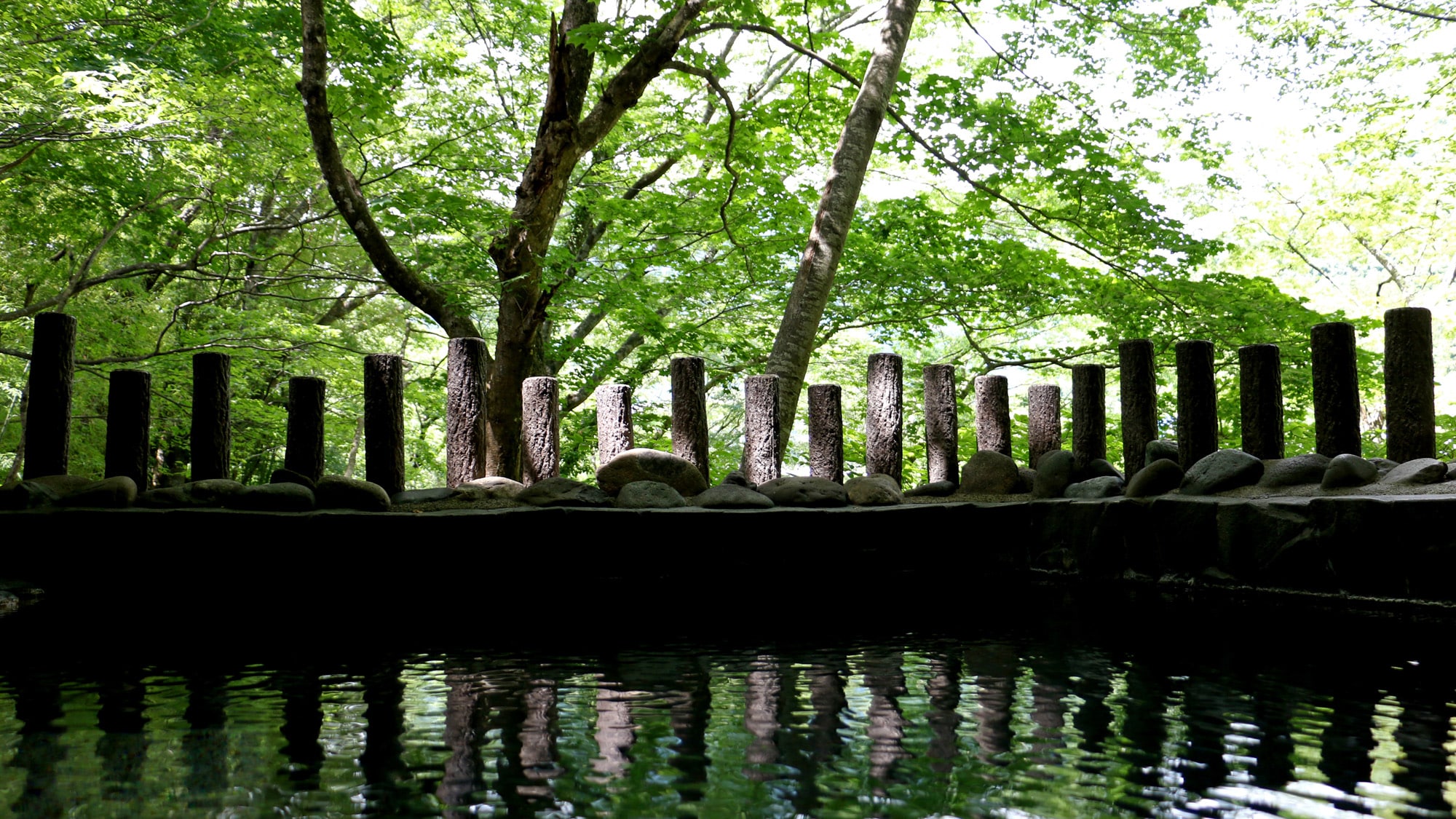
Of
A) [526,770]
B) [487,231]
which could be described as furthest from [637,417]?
[526,770]

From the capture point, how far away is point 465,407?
5422mm

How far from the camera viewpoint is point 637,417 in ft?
35.5

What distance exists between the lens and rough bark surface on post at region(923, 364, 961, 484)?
5.95 m

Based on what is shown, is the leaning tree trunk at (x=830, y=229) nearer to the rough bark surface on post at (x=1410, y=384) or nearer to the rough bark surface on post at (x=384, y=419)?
the rough bark surface on post at (x=384, y=419)

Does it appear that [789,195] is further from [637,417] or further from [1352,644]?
[1352,644]

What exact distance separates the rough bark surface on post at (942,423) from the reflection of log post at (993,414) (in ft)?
0.67

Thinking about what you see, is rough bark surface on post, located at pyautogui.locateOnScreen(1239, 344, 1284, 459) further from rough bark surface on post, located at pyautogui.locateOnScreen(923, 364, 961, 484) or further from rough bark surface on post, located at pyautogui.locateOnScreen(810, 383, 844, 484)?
rough bark surface on post, located at pyautogui.locateOnScreen(810, 383, 844, 484)

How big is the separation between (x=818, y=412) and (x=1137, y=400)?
183 centimetres

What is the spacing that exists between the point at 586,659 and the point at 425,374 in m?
13.1

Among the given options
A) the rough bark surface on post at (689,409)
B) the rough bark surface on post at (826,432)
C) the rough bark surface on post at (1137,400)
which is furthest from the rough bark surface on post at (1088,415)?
the rough bark surface on post at (689,409)

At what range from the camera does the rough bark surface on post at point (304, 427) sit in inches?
203

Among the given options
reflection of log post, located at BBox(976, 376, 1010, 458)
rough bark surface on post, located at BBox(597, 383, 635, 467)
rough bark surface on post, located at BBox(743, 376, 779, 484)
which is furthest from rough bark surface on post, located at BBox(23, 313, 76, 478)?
reflection of log post, located at BBox(976, 376, 1010, 458)

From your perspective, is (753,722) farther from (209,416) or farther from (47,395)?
(47,395)

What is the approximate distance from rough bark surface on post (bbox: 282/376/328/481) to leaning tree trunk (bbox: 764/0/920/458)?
2.87 metres
